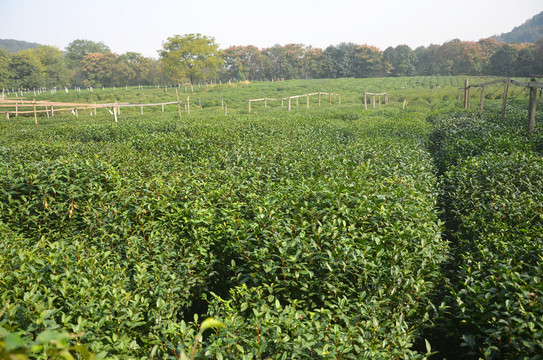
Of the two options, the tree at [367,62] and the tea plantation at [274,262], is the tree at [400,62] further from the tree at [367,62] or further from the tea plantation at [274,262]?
the tea plantation at [274,262]

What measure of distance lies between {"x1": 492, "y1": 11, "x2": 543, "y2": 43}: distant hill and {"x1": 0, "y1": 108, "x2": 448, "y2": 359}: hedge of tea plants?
674ft

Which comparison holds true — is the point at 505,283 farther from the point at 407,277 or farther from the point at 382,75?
the point at 382,75

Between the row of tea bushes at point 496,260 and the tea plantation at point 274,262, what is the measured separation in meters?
0.02

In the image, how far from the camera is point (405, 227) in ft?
14.9

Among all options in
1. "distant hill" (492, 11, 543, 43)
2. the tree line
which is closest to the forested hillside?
the tree line

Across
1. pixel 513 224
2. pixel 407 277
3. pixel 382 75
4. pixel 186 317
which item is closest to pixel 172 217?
pixel 186 317

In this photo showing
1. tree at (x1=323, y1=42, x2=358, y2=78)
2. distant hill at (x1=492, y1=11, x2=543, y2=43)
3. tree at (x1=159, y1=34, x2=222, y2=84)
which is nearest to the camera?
tree at (x1=159, y1=34, x2=222, y2=84)

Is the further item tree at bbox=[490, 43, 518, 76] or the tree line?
tree at bbox=[490, 43, 518, 76]

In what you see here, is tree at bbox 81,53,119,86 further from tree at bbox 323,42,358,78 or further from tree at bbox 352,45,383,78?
tree at bbox 352,45,383,78

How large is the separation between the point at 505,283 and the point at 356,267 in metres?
1.41

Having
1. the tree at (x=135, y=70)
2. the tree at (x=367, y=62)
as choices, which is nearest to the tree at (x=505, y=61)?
the tree at (x=367, y=62)

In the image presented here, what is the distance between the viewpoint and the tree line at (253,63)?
6291cm

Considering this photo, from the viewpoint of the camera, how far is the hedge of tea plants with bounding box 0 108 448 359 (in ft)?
9.43

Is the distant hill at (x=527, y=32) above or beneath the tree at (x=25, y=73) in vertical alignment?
above
